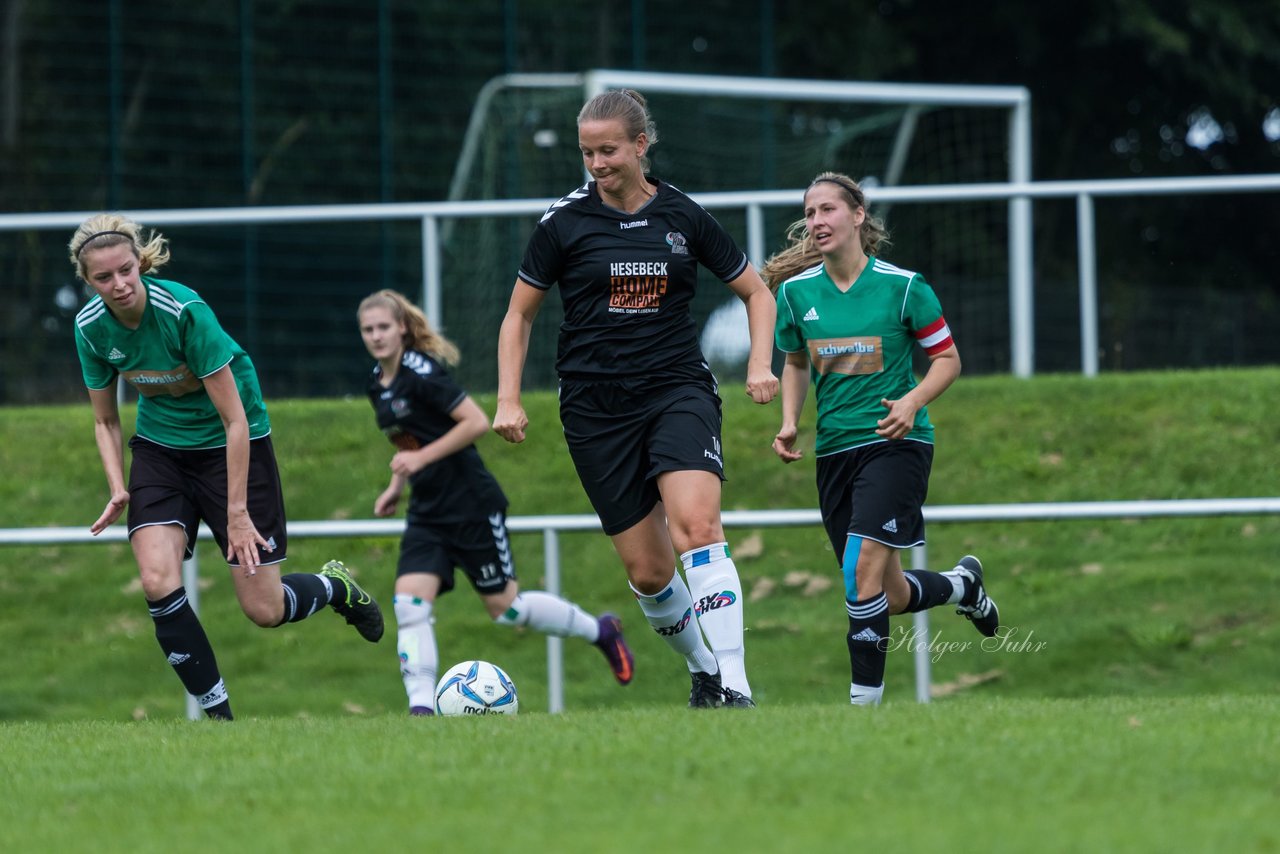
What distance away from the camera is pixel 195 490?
22.9ft

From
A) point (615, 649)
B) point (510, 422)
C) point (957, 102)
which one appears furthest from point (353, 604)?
point (957, 102)

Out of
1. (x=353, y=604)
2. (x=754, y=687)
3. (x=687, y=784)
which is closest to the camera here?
(x=687, y=784)

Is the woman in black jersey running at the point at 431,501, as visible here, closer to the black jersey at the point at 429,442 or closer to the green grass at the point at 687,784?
the black jersey at the point at 429,442

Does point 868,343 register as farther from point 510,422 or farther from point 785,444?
point 510,422

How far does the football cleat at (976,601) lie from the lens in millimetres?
7629

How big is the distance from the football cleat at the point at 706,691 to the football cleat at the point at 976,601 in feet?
5.07

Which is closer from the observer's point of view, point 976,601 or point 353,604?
point 976,601

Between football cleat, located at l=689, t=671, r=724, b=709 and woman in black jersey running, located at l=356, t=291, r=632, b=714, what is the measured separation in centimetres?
207

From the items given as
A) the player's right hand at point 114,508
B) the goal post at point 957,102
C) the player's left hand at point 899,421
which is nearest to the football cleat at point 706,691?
the player's left hand at point 899,421

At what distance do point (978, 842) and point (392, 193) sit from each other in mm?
16953

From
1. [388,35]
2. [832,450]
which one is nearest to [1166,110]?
[388,35]

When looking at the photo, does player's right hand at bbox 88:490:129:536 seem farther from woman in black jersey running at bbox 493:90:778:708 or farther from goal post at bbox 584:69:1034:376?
goal post at bbox 584:69:1034:376

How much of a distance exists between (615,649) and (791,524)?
114cm

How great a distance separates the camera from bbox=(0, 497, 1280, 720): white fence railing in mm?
8305
